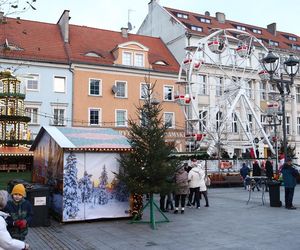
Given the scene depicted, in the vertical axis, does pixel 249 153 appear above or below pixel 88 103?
below

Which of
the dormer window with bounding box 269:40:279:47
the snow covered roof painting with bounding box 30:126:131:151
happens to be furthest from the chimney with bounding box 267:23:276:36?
the snow covered roof painting with bounding box 30:126:131:151

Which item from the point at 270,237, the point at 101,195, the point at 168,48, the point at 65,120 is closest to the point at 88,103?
the point at 65,120

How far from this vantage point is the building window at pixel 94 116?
36719 millimetres

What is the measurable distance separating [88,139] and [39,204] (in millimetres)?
2472

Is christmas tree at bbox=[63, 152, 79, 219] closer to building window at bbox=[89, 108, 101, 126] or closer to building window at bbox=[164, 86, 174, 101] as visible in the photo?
building window at bbox=[89, 108, 101, 126]

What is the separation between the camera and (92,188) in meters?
12.6

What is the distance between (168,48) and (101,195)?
115ft

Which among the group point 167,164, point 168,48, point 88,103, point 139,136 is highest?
point 168,48

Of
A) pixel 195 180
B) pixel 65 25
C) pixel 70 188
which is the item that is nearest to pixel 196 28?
pixel 65 25

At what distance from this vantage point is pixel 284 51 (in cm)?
4909

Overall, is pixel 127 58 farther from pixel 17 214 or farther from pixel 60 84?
pixel 17 214

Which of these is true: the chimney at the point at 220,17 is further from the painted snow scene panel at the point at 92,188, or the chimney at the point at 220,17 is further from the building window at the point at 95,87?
the painted snow scene panel at the point at 92,188

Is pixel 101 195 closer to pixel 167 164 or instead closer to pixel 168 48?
pixel 167 164

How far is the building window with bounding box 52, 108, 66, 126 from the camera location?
35.0 meters
